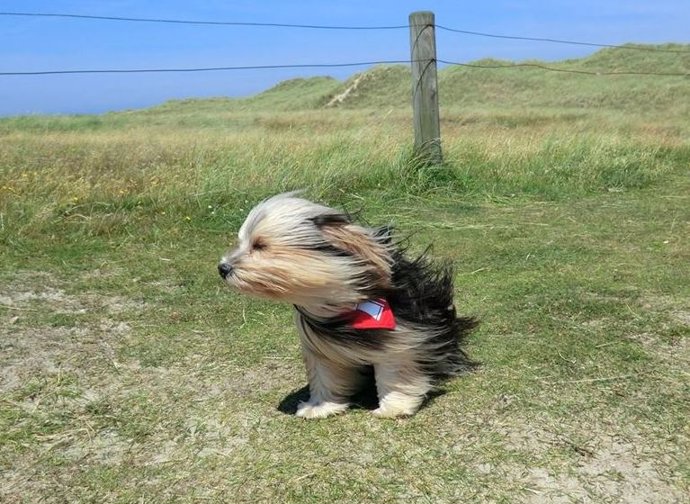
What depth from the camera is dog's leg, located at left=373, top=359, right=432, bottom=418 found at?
9.11 ft

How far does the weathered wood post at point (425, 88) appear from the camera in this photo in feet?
24.3

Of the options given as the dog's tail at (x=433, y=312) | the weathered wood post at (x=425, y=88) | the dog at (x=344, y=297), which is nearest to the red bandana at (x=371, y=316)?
the dog at (x=344, y=297)

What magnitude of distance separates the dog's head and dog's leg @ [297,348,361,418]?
12.8 inches

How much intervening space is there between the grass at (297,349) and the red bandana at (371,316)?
412 millimetres

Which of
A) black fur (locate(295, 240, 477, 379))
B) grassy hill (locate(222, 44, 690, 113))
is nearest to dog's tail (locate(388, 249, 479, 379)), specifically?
black fur (locate(295, 240, 477, 379))

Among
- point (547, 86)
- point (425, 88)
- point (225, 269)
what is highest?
point (547, 86)

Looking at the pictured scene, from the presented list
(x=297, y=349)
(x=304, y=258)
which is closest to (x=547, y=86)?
(x=297, y=349)

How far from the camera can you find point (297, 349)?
3.60 m

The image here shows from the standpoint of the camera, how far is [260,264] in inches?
97.3

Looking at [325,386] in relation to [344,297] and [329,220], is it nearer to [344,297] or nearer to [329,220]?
[344,297]

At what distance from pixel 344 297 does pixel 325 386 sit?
45cm

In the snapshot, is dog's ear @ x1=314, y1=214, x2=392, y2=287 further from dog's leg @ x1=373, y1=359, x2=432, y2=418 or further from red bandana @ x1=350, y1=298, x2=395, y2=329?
dog's leg @ x1=373, y1=359, x2=432, y2=418

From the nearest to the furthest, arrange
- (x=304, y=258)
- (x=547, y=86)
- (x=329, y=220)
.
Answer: (x=304, y=258) → (x=329, y=220) → (x=547, y=86)

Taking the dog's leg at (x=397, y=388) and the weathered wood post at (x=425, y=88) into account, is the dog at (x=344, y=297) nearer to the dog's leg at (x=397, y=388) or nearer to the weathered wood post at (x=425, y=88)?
the dog's leg at (x=397, y=388)
